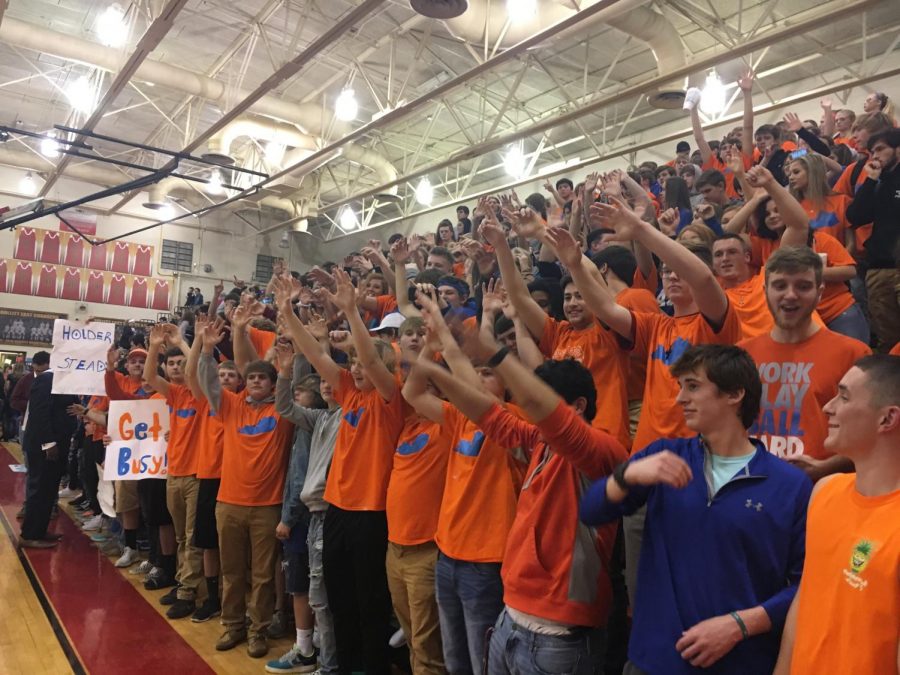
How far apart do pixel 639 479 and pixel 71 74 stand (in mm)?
14463

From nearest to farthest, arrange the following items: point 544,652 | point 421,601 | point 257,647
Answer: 1. point 544,652
2. point 421,601
3. point 257,647

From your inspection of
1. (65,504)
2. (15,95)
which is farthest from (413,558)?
(15,95)

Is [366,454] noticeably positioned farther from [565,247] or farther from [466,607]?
[565,247]

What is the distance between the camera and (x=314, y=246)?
832 inches

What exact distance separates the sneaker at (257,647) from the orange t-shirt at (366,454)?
4.14 ft

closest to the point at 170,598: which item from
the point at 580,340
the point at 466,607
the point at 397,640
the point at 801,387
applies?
the point at 397,640

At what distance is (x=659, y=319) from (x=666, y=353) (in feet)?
0.67

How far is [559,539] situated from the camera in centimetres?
215

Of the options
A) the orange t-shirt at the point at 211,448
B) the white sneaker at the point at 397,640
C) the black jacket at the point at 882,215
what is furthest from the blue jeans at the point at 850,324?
the orange t-shirt at the point at 211,448

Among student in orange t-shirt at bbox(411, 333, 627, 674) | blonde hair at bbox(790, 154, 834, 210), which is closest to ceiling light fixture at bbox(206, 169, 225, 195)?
blonde hair at bbox(790, 154, 834, 210)

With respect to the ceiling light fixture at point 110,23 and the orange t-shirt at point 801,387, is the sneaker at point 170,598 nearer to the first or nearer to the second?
the orange t-shirt at point 801,387

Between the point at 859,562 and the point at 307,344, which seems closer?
the point at 859,562

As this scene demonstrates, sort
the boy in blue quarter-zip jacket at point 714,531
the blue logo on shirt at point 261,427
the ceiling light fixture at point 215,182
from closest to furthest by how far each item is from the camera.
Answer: the boy in blue quarter-zip jacket at point 714,531 < the blue logo on shirt at point 261,427 < the ceiling light fixture at point 215,182

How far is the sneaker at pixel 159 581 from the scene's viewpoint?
17.5 ft
